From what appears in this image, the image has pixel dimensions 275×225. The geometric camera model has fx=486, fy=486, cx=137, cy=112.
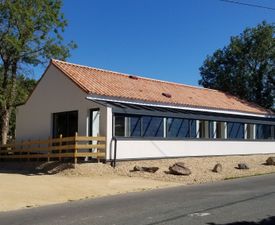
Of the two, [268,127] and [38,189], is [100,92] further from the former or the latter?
[268,127]

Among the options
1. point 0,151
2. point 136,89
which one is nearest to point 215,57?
point 136,89

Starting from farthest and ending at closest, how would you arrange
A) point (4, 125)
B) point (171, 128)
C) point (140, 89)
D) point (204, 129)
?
point (4, 125), point (204, 129), point (140, 89), point (171, 128)

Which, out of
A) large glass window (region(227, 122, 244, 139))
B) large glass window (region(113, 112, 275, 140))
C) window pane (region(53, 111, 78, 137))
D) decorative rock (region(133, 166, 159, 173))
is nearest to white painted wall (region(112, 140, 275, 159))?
large glass window (region(113, 112, 275, 140))

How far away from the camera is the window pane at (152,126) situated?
24875mm

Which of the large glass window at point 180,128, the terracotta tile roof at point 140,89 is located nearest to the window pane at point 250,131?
the terracotta tile roof at point 140,89

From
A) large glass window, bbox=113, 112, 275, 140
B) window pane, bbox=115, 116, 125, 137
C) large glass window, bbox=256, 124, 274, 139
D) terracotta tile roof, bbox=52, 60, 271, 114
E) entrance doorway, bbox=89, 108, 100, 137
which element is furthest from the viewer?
large glass window, bbox=256, 124, 274, 139

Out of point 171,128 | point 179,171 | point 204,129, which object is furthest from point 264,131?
point 179,171

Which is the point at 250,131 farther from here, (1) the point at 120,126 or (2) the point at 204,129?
(1) the point at 120,126

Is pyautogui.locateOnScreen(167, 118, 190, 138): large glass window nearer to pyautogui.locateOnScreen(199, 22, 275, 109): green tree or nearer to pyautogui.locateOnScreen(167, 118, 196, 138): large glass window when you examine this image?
pyautogui.locateOnScreen(167, 118, 196, 138): large glass window

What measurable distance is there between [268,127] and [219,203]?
24508 millimetres

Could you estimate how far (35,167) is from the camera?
79.7 ft

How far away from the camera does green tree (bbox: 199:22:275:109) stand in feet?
155

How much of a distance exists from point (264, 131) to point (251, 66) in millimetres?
15491

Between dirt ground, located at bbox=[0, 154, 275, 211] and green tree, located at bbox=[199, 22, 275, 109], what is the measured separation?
22.2m
